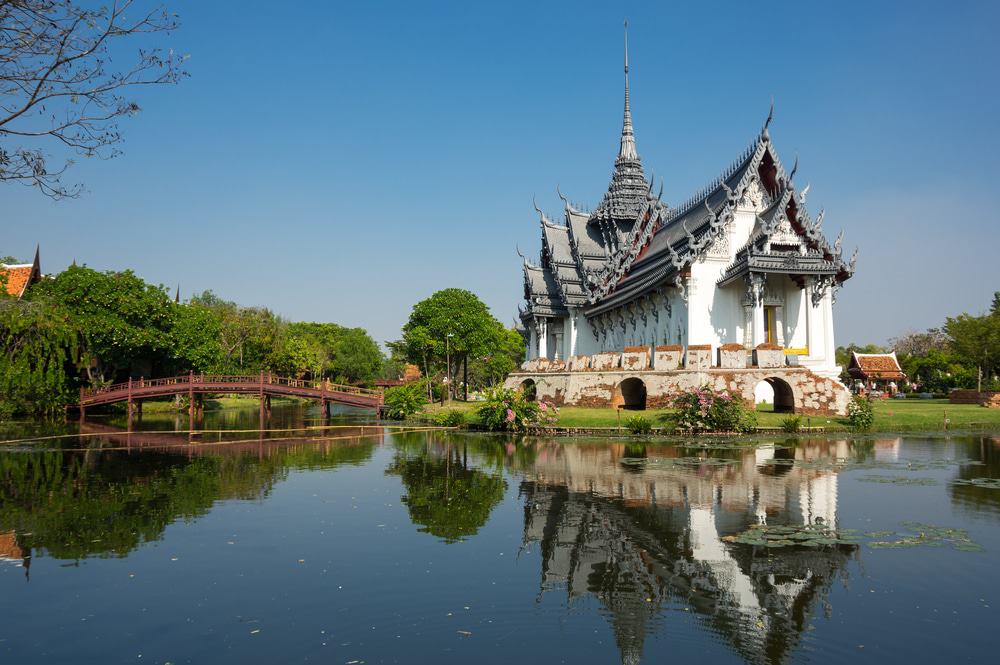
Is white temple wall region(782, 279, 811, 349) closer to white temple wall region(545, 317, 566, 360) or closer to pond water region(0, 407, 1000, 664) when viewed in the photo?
pond water region(0, 407, 1000, 664)

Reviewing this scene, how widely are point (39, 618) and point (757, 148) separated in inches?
1318

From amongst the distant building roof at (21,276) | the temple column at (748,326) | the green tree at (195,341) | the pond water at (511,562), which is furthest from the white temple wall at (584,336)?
the distant building roof at (21,276)

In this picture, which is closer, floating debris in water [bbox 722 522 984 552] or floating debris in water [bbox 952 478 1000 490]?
floating debris in water [bbox 722 522 984 552]

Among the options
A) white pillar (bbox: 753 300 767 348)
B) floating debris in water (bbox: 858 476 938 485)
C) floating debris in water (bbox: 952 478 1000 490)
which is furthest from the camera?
white pillar (bbox: 753 300 767 348)

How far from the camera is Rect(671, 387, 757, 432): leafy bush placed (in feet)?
82.3

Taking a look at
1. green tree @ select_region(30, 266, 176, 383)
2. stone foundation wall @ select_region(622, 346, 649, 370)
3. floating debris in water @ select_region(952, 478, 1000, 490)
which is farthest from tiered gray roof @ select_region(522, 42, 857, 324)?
green tree @ select_region(30, 266, 176, 383)

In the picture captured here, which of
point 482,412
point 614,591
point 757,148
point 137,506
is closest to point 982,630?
point 614,591

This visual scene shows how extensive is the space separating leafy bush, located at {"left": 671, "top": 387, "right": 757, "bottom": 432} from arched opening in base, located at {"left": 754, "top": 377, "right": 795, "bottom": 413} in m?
4.47

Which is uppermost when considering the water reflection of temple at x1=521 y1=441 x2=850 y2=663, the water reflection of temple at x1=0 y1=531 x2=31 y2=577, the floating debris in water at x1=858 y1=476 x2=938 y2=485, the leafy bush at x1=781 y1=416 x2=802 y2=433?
the leafy bush at x1=781 y1=416 x2=802 y2=433

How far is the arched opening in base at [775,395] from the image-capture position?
96.5 feet

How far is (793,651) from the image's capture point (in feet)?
23.1

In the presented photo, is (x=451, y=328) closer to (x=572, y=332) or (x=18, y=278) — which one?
(x=572, y=332)

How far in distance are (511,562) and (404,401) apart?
2838cm

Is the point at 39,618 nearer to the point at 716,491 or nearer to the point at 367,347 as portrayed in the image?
the point at 716,491
